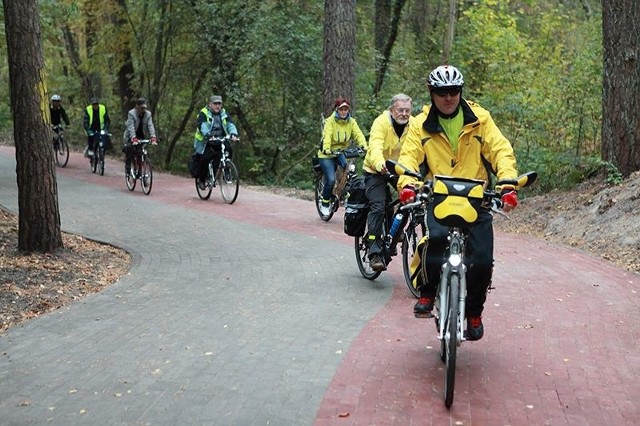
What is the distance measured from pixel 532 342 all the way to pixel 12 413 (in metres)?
3.98

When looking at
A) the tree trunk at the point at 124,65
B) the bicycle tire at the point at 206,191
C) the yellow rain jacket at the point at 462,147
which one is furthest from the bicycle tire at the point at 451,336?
the tree trunk at the point at 124,65

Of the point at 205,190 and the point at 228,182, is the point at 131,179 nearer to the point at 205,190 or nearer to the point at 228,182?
the point at 205,190

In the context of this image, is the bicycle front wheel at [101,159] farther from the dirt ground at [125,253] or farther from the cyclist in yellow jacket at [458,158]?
the cyclist in yellow jacket at [458,158]

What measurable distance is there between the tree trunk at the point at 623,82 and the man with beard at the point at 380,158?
639 centimetres

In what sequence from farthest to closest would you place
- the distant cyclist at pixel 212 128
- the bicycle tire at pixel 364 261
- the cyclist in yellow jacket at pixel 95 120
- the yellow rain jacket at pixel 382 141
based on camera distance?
the cyclist in yellow jacket at pixel 95 120, the distant cyclist at pixel 212 128, the bicycle tire at pixel 364 261, the yellow rain jacket at pixel 382 141

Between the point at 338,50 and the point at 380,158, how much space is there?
9.24m

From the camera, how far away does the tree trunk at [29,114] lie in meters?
9.67

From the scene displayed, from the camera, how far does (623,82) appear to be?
1380cm

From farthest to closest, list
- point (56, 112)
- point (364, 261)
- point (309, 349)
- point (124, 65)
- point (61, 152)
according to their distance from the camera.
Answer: point (124, 65) → point (61, 152) → point (56, 112) → point (364, 261) → point (309, 349)

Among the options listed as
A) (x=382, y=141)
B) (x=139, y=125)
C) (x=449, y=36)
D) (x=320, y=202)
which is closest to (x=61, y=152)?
(x=139, y=125)

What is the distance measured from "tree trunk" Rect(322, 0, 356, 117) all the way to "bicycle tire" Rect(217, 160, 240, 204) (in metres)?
2.66

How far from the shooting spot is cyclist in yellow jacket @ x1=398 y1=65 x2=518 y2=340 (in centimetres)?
554

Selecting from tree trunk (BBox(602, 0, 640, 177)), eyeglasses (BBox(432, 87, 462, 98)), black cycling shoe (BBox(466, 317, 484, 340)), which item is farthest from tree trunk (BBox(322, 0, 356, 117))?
black cycling shoe (BBox(466, 317, 484, 340))

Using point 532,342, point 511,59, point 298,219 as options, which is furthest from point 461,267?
point 511,59
